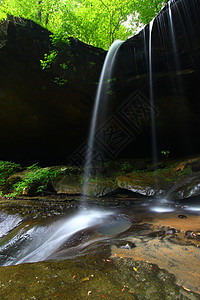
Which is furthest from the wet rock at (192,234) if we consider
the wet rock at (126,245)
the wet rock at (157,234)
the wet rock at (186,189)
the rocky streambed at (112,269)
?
the wet rock at (186,189)

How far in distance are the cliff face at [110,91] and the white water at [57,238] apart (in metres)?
5.73

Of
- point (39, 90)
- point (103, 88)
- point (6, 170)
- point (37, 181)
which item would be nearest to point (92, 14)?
point (103, 88)

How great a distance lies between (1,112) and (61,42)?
4552mm

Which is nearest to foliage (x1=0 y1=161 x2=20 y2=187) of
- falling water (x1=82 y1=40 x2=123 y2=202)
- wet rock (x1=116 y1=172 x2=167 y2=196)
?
falling water (x1=82 y1=40 x2=123 y2=202)

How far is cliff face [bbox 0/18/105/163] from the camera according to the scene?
19.1 feet

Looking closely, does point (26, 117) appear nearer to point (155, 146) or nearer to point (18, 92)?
point (18, 92)

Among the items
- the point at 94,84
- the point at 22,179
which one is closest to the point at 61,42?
the point at 94,84

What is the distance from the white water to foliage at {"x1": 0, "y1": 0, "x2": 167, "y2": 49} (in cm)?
A: 896

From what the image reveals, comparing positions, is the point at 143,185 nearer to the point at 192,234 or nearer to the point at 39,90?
the point at 192,234

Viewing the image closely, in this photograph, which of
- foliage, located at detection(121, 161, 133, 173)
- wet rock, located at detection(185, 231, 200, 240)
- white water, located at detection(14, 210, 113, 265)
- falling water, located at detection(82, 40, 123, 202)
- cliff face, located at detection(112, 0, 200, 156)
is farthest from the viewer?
foliage, located at detection(121, 161, 133, 173)

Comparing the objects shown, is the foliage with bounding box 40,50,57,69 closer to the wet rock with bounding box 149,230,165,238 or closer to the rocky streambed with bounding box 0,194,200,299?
the rocky streambed with bounding box 0,194,200,299

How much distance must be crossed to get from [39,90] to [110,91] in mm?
3433

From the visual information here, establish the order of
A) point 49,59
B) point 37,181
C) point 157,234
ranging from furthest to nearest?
point 37,181 → point 49,59 → point 157,234

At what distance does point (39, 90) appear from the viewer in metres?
6.96
